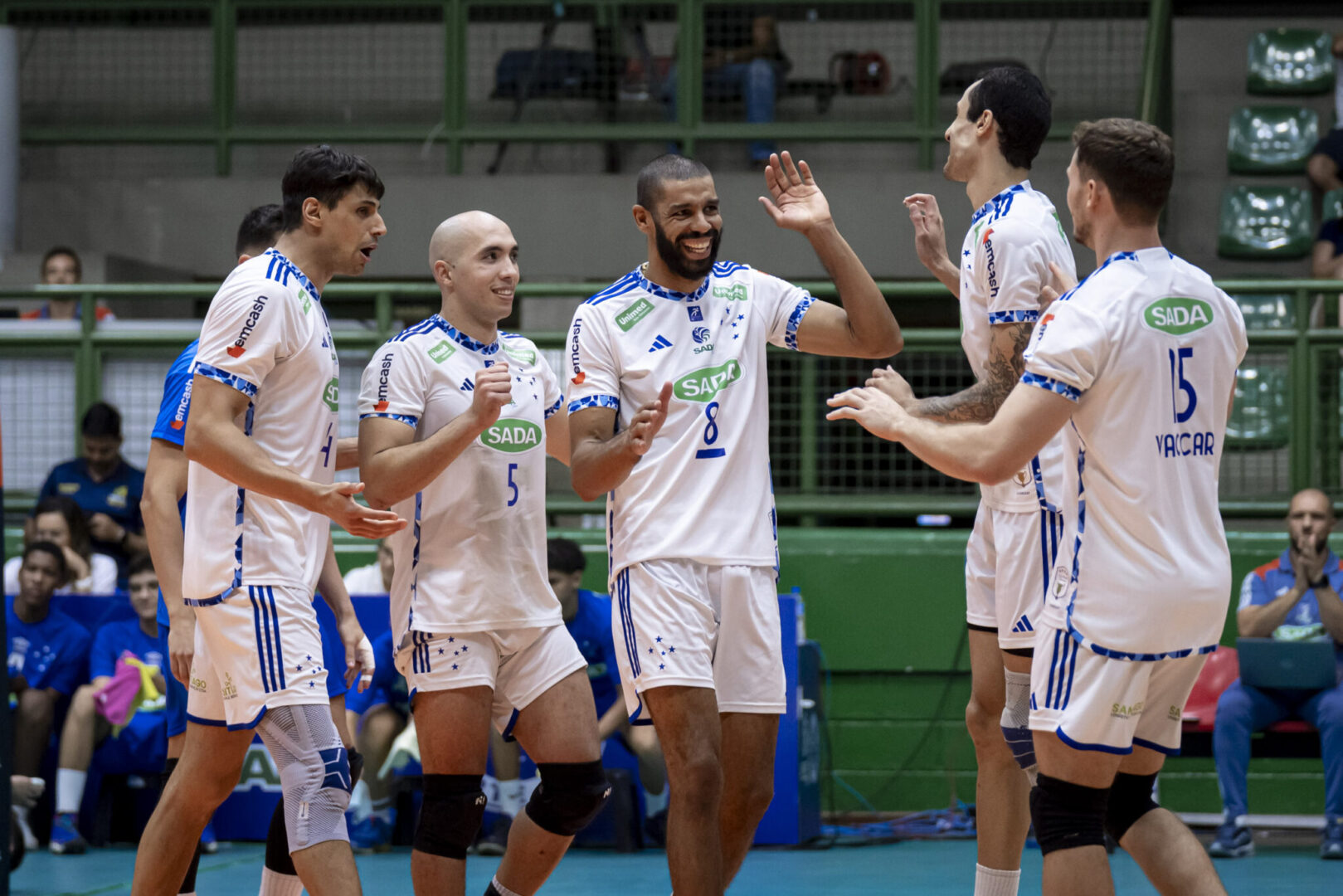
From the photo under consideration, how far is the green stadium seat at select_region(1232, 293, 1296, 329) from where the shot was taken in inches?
423

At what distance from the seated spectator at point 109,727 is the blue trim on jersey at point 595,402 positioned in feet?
15.1

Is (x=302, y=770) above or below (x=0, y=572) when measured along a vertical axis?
below

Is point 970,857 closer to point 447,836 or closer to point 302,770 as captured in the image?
point 447,836

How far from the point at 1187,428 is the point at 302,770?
8.55ft

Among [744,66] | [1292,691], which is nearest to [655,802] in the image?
[1292,691]

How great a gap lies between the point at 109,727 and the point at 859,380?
489 centimetres

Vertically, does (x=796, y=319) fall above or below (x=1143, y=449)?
above

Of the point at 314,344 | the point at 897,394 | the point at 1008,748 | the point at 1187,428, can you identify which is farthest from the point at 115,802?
the point at 1187,428

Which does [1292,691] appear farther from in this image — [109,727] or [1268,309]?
[109,727]

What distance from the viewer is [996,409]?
4734 mm

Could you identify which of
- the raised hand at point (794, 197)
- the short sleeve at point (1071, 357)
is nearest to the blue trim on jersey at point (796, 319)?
the raised hand at point (794, 197)

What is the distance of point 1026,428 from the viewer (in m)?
3.91

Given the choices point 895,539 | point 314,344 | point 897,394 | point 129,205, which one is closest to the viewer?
point 897,394

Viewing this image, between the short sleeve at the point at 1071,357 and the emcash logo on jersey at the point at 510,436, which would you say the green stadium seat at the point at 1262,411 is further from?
the short sleeve at the point at 1071,357
